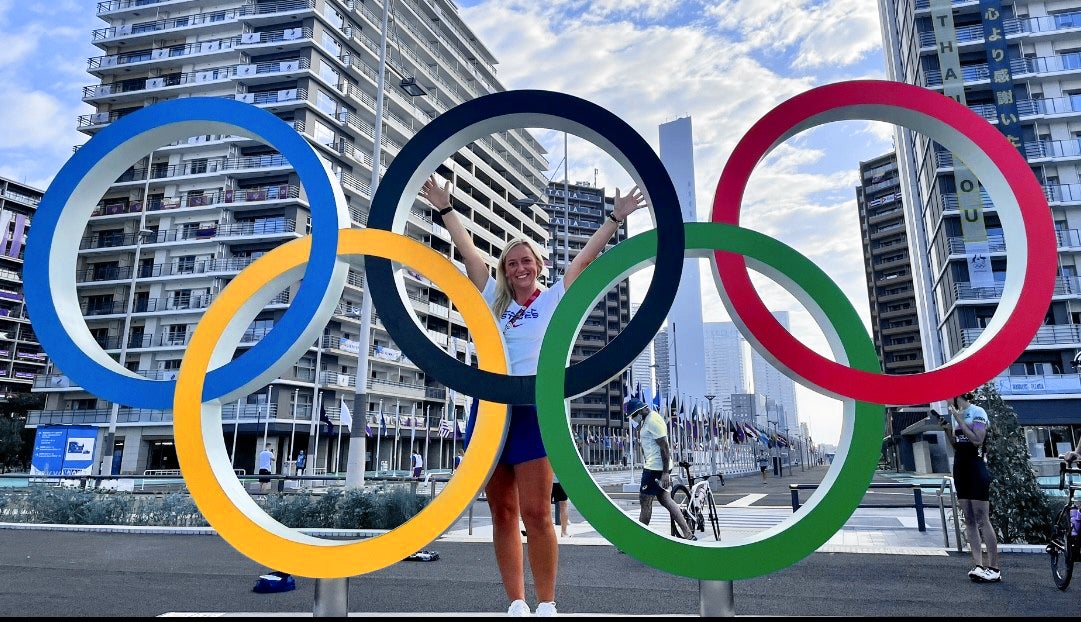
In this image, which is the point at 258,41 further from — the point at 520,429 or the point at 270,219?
the point at 520,429

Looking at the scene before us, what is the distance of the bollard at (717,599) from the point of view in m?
3.50

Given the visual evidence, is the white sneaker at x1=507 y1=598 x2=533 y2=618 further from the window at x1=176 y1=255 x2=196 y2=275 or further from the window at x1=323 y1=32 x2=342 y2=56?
the window at x1=323 y1=32 x2=342 y2=56

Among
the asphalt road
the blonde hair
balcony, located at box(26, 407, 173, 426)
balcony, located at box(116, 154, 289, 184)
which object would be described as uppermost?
balcony, located at box(116, 154, 289, 184)

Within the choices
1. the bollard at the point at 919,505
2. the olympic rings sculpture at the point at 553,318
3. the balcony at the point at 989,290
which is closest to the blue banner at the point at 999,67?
the balcony at the point at 989,290

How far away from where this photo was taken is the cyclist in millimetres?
5879

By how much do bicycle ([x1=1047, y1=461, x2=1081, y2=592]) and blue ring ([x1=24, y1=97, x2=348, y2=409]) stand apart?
631 centimetres

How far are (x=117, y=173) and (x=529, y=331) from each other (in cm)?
312

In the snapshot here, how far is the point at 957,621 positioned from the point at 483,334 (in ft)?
9.06

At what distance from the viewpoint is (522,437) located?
12.5ft

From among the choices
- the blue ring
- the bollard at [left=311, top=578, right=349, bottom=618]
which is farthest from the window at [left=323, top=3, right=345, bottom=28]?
the bollard at [left=311, top=578, right=349, bottom=618]

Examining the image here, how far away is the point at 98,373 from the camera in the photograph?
13.4ft

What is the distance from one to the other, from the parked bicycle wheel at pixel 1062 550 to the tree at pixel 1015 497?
7.84 ft

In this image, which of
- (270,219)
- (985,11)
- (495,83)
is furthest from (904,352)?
(270,219)

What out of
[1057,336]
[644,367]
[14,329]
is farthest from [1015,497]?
[644,367]
